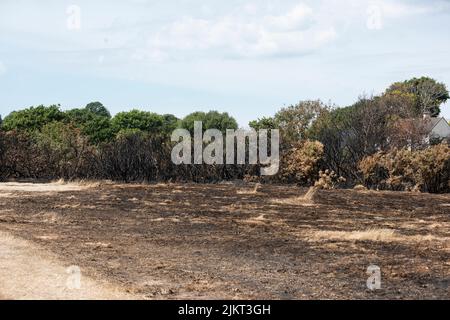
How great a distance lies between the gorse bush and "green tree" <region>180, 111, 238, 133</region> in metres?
29.3

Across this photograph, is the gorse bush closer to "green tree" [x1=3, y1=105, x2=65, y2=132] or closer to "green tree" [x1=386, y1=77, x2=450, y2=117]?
"green tree" [x1=3, y1=105, x2=65, y2=132]

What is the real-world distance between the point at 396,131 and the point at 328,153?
4.18 meters

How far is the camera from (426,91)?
7362 cm

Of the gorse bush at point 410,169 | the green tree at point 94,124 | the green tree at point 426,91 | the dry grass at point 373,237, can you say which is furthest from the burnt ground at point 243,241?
the green tree at point 426,91

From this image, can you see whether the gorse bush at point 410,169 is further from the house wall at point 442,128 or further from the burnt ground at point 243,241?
the house wall at point 442,128

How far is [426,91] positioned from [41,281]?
71.3 meters

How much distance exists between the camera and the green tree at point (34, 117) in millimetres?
54156

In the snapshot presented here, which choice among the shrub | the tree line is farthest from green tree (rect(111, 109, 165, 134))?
the shrub

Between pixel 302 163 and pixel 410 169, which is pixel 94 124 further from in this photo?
pixel 410 169

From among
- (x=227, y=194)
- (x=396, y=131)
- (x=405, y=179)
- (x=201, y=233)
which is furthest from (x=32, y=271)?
(x=396, y=131)

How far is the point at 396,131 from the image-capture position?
91.8 ft

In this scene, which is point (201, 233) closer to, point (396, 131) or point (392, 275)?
point (392, 275)

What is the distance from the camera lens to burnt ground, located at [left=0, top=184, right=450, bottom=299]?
7.39 metres

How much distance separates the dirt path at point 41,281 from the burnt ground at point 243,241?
0.82 ft
